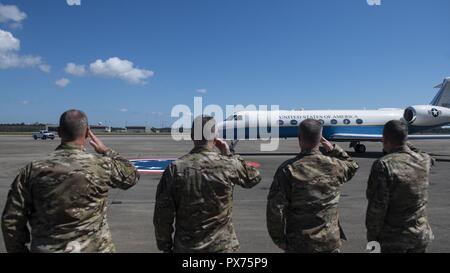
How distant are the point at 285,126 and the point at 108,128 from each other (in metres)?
119

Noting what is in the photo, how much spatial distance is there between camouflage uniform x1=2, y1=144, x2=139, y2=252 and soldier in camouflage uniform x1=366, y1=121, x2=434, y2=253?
2712mm

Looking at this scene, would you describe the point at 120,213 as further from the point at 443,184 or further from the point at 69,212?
the point at 443,184

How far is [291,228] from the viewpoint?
13.4 ft

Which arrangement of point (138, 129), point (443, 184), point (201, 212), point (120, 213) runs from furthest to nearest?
1. point (138, 129)
2. point (443, 184)
3. point (120, 213)
4. point (201, 212)

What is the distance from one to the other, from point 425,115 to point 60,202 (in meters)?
31.7

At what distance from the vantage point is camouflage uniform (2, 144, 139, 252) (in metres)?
3.52

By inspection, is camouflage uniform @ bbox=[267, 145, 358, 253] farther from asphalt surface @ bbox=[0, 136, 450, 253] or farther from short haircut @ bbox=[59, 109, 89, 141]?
asphalt surface @ bbox=[0, 136, 450, 253]

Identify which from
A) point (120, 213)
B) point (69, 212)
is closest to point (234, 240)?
point (69, 212)

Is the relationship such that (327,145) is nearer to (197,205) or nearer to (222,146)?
(222,146)

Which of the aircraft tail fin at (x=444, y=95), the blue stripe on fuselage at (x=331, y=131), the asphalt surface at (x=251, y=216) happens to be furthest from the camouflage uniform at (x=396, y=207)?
the aircraft tail fin at (x=444, y=95)

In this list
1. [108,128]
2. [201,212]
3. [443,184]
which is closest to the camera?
[201,212]

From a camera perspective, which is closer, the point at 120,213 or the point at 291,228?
the point at 291,228

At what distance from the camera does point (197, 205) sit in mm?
3924
